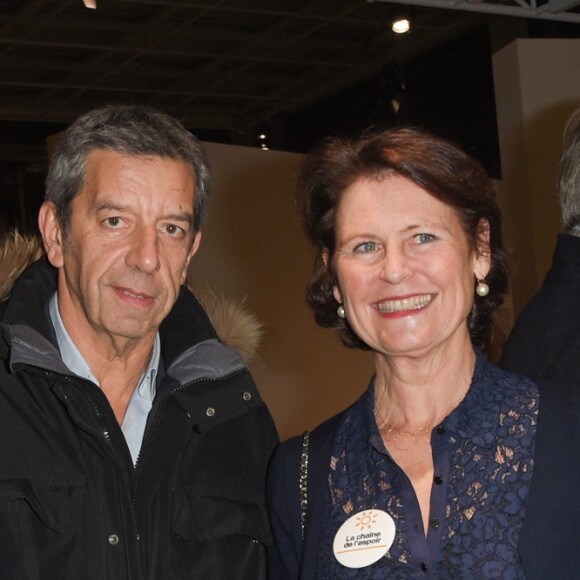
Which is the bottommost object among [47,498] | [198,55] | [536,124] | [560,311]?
[47,498]

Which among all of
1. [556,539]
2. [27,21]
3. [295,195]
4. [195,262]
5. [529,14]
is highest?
[27,21]

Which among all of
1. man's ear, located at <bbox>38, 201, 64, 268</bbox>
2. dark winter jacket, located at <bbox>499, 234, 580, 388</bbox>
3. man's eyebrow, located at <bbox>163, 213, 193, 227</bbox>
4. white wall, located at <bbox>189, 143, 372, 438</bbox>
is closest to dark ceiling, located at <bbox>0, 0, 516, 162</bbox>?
white wall, located at <bbox>189, 143, 372, 438</bbox>

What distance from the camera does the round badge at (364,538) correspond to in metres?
2.20

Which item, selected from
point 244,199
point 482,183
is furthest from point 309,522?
point 244,199

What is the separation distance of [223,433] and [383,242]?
686mm

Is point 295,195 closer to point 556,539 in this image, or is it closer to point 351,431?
point 351,431

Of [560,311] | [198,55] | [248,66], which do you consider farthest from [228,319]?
[248,66]

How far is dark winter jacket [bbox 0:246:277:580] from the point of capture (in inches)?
90.4

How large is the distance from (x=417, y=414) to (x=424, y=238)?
0.41 meters

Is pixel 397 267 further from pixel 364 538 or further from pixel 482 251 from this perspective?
pixel 364 538

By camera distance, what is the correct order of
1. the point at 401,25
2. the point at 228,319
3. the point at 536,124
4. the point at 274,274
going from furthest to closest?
the point at 401,25
the point at 274,274
the point at 536,124
the point at 228,319

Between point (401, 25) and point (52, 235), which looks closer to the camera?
point (52, 235)

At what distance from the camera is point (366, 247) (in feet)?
7.84

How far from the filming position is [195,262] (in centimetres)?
695
